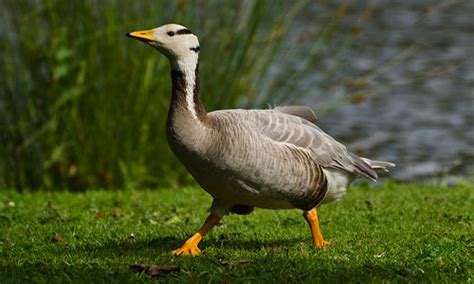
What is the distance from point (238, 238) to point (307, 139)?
3.69 feet

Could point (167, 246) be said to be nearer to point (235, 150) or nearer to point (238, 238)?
point (238, 238)

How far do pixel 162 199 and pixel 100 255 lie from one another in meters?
3.11

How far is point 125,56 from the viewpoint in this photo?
10.9 metres

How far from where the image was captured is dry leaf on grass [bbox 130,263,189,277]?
551 centimetres

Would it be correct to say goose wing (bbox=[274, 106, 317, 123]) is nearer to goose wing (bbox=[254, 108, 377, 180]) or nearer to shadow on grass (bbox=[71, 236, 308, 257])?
goose wing (bbox=[254, 108, 377, 180])

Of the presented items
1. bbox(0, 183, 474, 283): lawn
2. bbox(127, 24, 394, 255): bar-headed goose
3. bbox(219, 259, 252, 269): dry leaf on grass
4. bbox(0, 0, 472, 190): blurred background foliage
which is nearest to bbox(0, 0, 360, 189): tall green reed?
bbox(0, 0, 472, 190): blurred background foliage

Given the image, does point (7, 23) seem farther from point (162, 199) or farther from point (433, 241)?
point (433, 241)

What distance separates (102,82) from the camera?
1072 cm

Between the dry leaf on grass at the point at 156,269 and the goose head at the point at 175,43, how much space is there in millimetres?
1538

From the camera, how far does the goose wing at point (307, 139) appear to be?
256 inches

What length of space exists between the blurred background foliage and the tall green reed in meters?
0.01

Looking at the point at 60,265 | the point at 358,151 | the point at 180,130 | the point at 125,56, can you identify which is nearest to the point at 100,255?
the point at 60,265

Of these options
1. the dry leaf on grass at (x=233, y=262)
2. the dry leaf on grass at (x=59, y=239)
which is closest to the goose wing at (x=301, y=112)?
the dry leaf on grass at (x=233, y=262)

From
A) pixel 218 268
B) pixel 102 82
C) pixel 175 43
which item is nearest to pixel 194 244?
pixel 218 268
